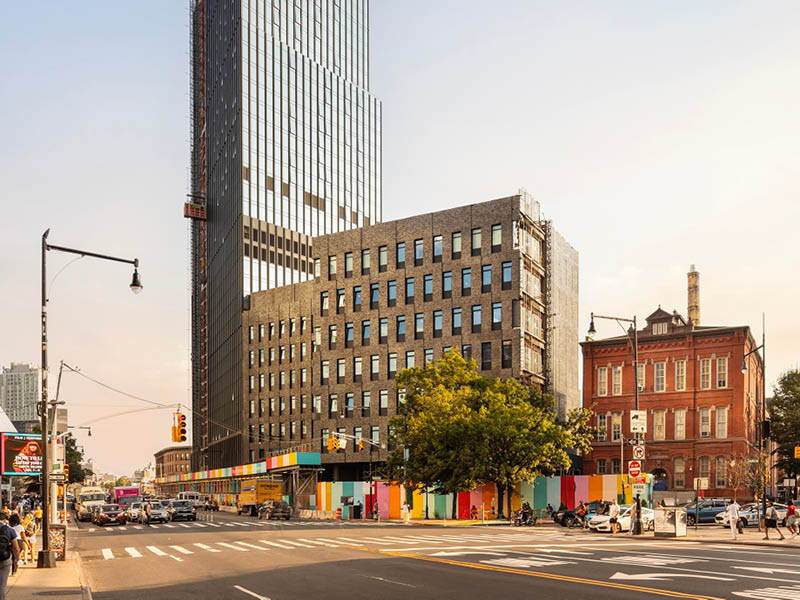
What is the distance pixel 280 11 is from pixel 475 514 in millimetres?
100803

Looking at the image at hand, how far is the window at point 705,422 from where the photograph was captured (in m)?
78.7

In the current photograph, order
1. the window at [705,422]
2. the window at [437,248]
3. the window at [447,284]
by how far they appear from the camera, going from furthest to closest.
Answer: the window at [437,248] < the window at [447,284] < the window at [705,422]

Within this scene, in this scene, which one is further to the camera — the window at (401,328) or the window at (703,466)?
the window at (401,328)

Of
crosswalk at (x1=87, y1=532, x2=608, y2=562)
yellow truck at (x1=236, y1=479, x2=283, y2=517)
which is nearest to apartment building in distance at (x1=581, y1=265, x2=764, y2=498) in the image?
yellow truck at (x1=236, y1=479, x2=283, y2=517)

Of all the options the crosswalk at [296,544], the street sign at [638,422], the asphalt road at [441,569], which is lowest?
the crosswalk at [296,544]

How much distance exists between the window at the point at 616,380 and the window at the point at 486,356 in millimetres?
13094

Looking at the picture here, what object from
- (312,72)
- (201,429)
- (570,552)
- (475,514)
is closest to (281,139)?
(312,72)

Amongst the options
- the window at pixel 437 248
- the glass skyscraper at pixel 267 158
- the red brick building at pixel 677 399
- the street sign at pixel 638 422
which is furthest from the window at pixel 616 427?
the glass skyscraper at pixel 267 158

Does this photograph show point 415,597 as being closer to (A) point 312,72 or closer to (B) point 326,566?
(B) point 326,566

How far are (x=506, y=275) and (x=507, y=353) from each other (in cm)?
725

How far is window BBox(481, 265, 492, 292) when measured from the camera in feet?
267

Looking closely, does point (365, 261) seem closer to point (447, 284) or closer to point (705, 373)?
point (447, 284)

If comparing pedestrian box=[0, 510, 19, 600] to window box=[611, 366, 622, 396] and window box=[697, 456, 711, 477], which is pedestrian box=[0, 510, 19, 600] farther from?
window box=[611, 366, 622, 396]

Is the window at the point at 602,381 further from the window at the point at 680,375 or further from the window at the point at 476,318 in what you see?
the window at the point at 476,318
